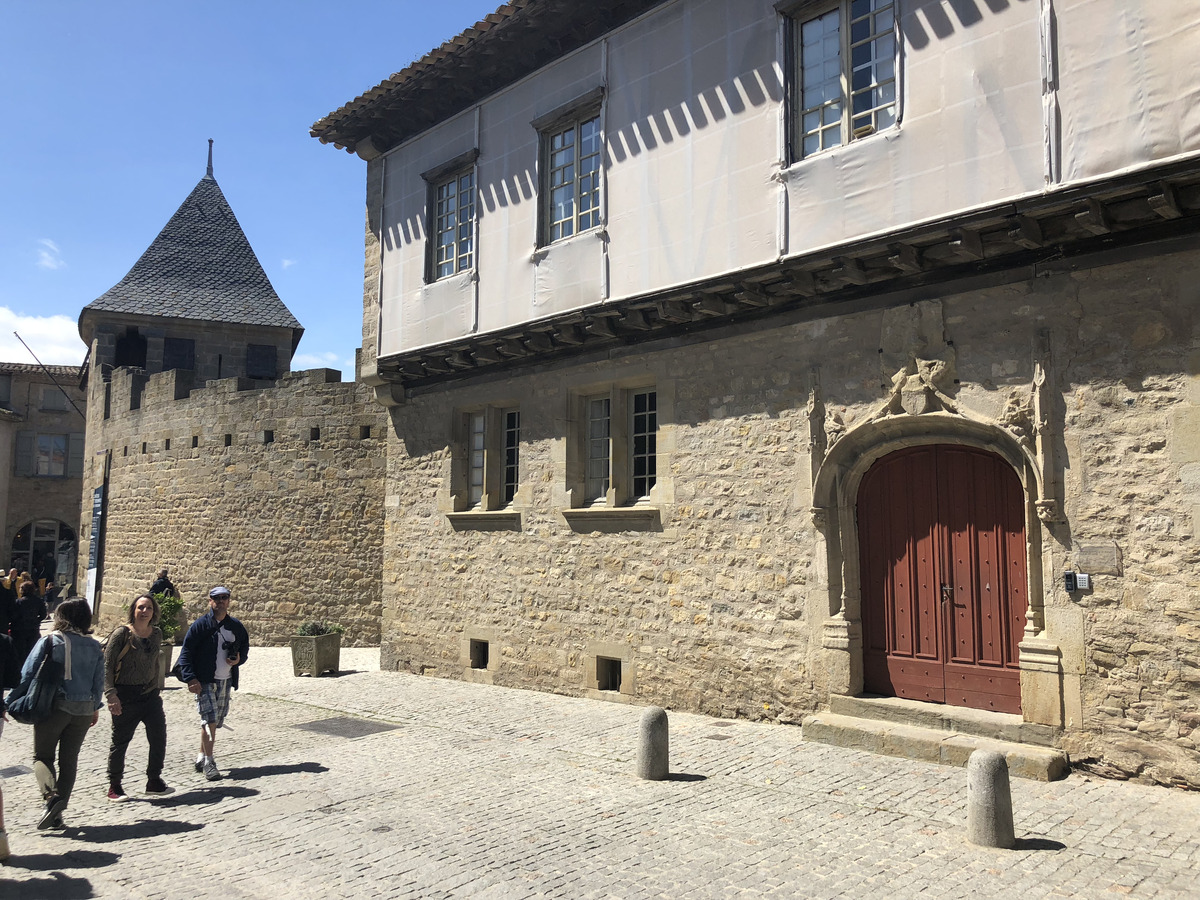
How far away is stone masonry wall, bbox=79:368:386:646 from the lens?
1523 cm

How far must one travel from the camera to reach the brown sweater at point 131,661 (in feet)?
20.0

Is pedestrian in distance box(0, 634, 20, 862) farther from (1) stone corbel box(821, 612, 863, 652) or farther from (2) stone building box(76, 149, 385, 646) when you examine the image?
(2) stone building box(76, 149, 385, 646)

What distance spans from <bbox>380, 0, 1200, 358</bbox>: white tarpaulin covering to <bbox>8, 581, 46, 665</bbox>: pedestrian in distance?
505 centimetres

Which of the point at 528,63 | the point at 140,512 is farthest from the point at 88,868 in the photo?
the point at 140,512

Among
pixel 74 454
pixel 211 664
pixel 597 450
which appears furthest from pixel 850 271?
pixel 74 454

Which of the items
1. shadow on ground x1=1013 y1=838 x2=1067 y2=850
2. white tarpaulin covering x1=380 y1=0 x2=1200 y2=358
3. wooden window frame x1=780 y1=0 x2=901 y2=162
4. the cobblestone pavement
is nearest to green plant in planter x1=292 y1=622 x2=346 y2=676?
white tarpaulin covering x1=380 y1=0 x2=1200 y2=358

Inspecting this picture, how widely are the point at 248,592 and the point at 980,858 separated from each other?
1408 cm

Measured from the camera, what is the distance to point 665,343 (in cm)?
932

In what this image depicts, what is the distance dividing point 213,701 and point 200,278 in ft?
74.5

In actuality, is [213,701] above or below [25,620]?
below

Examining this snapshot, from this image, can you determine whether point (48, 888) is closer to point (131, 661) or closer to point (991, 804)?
point (131, 661)

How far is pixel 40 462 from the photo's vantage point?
108 feet

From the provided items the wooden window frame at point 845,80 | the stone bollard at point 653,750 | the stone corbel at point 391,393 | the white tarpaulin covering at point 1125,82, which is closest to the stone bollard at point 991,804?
the stone bollard at point 653,750

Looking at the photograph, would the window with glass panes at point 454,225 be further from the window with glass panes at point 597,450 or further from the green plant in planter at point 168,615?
the green plant in planter at point 168,615
